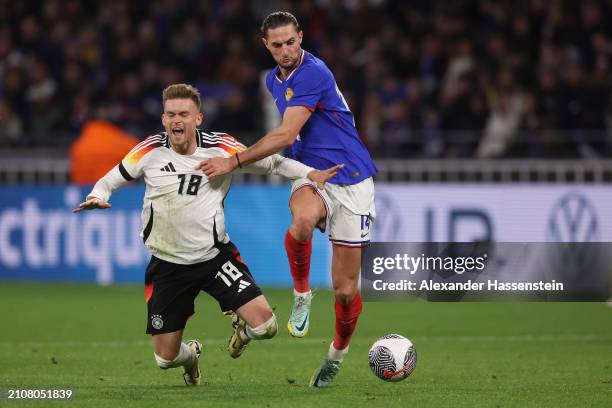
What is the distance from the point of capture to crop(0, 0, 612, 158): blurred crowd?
16.4 meters

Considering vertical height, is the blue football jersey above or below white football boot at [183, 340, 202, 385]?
above

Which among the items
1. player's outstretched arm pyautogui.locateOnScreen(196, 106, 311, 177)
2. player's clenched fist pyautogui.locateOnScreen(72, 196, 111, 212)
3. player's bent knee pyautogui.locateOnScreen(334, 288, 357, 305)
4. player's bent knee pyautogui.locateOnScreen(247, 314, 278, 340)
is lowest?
player's bent knee pyautogui.locateOnScreen(247, 314, 278, 340)

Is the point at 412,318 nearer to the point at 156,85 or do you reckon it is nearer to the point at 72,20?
the point at 156,85

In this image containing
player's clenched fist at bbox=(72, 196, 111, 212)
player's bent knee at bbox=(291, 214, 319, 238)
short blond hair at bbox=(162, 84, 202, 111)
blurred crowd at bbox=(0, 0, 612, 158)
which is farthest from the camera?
blurred crowd at bbox=(0, 0, 612, 158)

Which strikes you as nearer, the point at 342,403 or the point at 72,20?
the point at 342,403

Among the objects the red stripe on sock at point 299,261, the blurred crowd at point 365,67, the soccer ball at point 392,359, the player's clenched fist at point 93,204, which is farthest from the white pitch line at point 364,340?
the blurred crowd at point 365,67

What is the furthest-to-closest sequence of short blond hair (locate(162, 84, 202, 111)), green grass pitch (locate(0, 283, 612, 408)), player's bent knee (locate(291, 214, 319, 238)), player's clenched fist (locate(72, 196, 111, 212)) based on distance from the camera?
player's bent knee (locate(291, 214, 319, 238)) → short blond hair (locate(162, 84, 202, 111)) → green grass pitch (locate(0, 283, 612, 408)) → player's clenched fist (locate(72, 196, 111, 212))

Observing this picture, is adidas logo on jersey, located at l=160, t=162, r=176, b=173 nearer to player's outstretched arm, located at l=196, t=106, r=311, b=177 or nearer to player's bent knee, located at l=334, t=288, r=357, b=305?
player's outstretched arm, located at l=196, t=106, r=311, b=177

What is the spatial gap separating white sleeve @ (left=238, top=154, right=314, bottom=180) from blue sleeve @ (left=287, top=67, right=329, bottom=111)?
0.37 metres

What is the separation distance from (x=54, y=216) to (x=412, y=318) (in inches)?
212

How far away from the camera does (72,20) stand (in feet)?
65.4

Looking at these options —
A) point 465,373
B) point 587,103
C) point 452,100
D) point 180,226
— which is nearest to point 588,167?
point 587,103

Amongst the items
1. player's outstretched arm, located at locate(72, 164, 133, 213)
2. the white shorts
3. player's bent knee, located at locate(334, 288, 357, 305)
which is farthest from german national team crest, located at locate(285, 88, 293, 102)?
player's bent knee, located at locate(334, 288, 357, 305)

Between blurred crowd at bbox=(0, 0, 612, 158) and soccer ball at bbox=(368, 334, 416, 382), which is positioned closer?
soccer ball at bbox=(368, 334, 416, 382)
